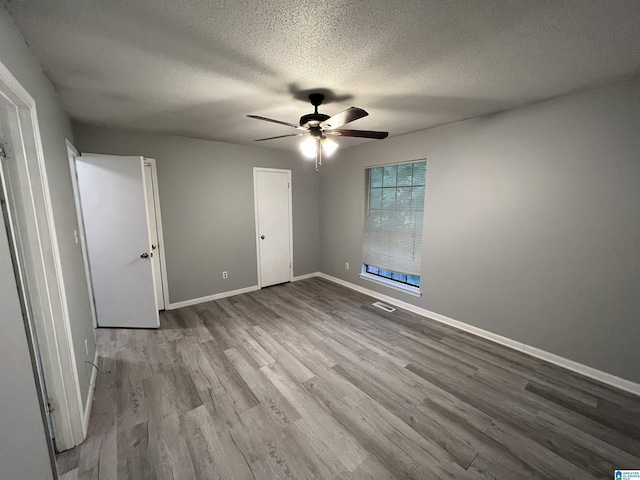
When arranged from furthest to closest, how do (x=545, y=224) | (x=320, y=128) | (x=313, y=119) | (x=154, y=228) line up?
(x=154, y=228)
(x=545, y=224)
(x=320, y=128)
(x=313, y=119)

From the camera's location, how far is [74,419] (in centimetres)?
155

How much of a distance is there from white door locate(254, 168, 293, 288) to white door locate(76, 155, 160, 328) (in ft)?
5.49

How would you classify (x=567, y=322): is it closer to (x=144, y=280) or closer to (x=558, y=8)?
(x=558, y=8)

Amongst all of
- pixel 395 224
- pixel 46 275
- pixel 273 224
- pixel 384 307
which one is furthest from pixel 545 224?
pixel 46 275

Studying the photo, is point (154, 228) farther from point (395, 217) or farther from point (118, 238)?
point (395, 217)

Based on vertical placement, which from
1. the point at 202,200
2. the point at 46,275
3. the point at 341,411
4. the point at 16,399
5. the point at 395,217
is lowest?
the point at 341,411

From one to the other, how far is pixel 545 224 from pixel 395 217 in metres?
1.64

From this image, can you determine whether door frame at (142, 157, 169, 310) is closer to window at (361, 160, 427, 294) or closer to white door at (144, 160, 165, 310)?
white door at (144, 160, 165, 310)

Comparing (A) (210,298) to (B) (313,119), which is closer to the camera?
(B) (313,119)

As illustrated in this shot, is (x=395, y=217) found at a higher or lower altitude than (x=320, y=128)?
lower

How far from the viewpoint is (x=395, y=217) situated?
3590 mm

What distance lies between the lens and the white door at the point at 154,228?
3.22 metres

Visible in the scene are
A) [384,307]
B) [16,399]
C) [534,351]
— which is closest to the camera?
[16,399]

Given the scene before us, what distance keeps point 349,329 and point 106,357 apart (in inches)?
98.9
